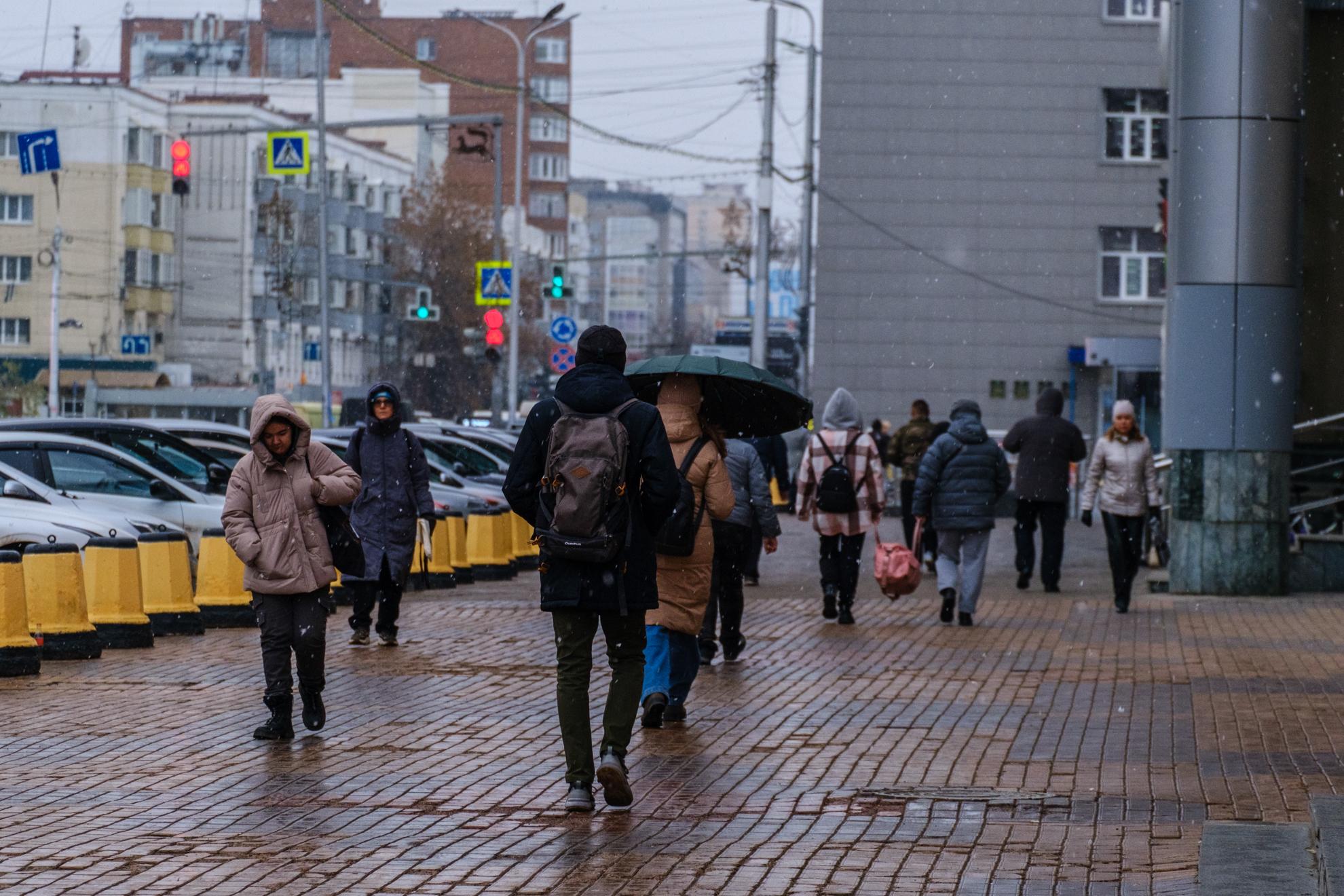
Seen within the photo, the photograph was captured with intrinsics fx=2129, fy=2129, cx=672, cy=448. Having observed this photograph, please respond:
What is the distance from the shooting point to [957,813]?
798 centimetres

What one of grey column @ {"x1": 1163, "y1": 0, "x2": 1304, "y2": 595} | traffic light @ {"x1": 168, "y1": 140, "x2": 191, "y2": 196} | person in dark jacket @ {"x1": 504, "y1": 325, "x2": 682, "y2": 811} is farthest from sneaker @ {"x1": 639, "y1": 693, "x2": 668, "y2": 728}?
traffic light @ {"x1": 168, "y1": 140, "x2": 191, "y2": 196}

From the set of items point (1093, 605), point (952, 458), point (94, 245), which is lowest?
point (1093, 605)

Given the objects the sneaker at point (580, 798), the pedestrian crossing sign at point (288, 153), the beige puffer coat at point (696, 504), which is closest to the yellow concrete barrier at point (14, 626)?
the beige puffer coat at point (696, 504)

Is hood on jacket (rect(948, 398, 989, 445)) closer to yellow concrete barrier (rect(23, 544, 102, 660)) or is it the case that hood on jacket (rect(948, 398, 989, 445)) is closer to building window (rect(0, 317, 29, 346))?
yellow concrete barrier (rect(23, 544, 102, 660))

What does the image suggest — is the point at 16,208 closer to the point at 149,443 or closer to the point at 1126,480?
the point at 149,443

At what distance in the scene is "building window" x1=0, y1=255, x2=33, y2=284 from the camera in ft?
228

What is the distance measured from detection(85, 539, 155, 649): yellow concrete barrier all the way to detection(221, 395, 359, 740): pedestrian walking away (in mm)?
3946

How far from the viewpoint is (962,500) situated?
1634 cm

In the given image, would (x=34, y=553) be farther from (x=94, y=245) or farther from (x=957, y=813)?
(x=94, y=245)

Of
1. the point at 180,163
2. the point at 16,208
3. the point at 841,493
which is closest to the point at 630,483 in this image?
the point at 841,493

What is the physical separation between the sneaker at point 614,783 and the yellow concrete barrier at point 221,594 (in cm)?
795

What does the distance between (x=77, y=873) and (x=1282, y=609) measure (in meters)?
13.4

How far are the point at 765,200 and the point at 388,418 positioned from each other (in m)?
26.6

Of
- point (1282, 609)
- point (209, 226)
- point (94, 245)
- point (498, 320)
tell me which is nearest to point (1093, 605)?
point (1282, 609)
